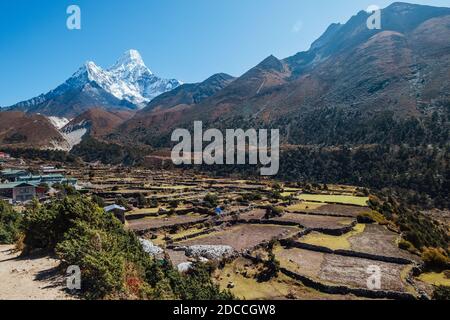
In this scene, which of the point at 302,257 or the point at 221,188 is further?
the point at 221,188

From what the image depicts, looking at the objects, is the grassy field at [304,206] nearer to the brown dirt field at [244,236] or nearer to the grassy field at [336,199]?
the grassy field at [336,199]

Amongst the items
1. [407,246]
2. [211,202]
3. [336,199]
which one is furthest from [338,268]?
[336,199]

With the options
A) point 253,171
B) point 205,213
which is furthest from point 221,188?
point 253,171

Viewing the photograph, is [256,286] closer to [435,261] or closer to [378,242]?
[435,261]

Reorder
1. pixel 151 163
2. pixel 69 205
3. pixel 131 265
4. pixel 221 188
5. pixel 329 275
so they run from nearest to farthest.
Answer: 1. pixel 131 265
2. pixel 69 205
3. pixel 329 275
4. pixel 221 188
5. pixel 151 163

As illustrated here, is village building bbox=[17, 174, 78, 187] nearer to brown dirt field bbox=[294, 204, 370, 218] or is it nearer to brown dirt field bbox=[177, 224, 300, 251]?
brown dirt field bbox=[177, 224, 300, 251]
